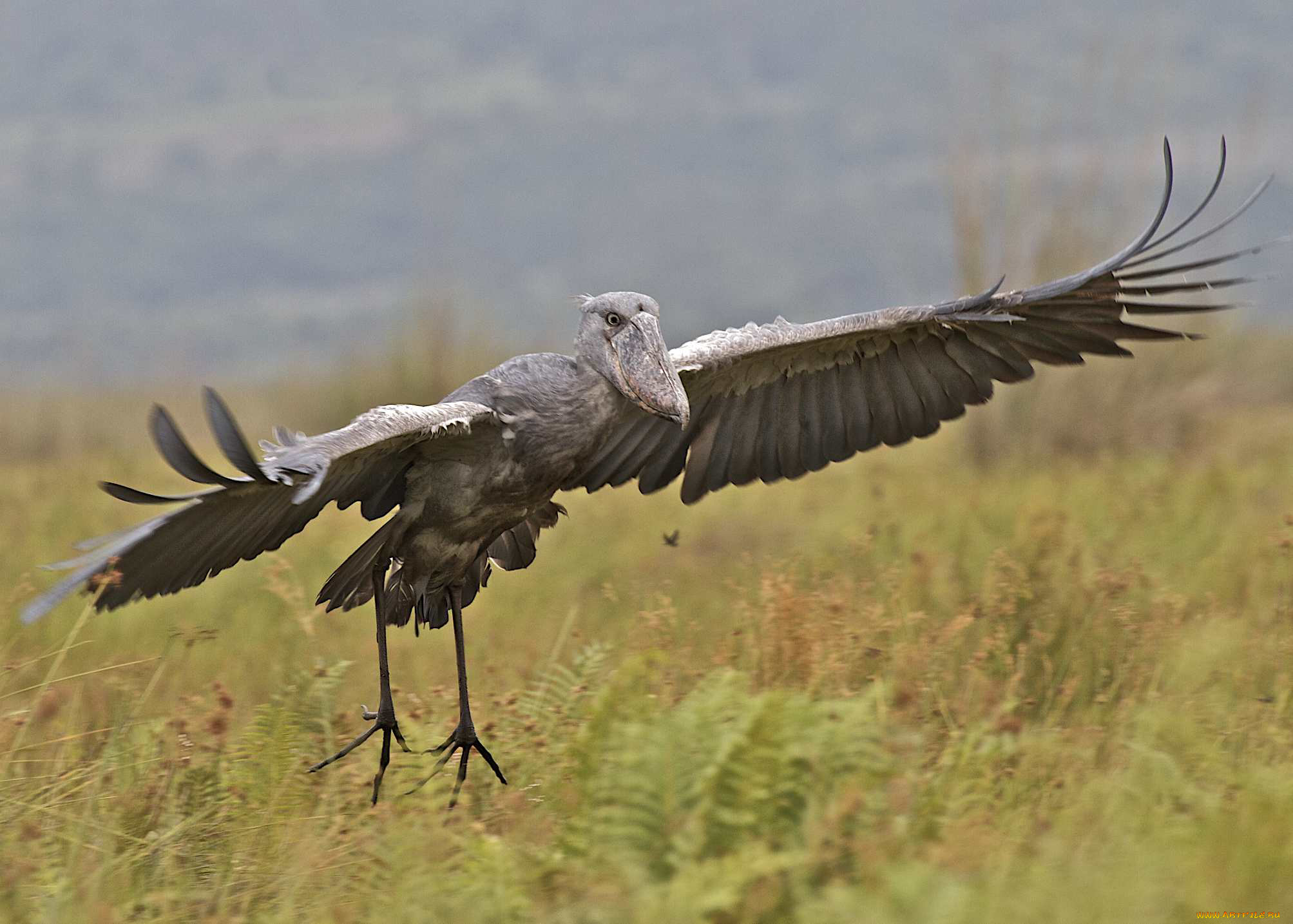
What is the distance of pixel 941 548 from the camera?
26.6 feet

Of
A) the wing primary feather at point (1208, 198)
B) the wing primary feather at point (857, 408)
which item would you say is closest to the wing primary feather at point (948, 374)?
the wing primary feather at point (857, 408)

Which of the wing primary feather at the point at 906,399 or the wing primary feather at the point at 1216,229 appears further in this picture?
the wing primary feather at the point at 906,399

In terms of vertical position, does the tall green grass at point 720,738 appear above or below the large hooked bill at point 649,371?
below

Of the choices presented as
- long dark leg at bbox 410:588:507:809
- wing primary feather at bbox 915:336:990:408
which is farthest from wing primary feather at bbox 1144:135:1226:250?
long dark leg at bbox 410:588:507:809

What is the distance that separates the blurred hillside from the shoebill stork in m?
6.73

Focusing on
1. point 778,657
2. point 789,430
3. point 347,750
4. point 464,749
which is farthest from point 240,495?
point 789,430

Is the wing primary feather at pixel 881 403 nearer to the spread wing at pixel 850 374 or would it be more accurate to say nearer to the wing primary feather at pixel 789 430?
the spread wing at pixel 850 374

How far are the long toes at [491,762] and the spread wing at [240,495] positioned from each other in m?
0.83

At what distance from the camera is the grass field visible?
3.38 m

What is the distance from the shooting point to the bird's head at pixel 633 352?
4723 mm

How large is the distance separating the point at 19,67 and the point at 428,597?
544ft

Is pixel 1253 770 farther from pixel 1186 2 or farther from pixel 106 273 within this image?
pixel 1186 2

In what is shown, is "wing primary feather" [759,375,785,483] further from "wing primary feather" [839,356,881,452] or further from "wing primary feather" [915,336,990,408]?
"wing primary feather" [915,336,990,408]

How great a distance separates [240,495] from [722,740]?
54.6 inches
